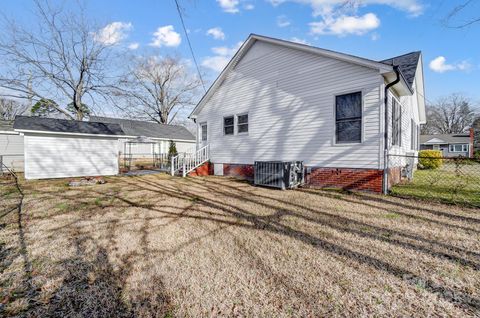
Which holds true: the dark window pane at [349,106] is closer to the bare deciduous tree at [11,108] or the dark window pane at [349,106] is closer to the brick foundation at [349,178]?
the brick foundation at [349,178]

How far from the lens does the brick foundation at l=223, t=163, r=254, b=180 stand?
1016 cm

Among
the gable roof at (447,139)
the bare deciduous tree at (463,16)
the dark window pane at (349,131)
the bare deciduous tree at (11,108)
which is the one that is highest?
the bare deciduous tree at (11,108)

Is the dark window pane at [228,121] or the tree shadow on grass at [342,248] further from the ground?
the dark window pane at [228,121]

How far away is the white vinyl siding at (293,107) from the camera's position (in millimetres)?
6770

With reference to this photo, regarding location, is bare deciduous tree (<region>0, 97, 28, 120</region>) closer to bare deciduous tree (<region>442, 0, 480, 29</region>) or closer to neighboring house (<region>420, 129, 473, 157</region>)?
bare deciduous tree (<region>442, 0, 480, 29</region>)

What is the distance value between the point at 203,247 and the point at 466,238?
13.3ft

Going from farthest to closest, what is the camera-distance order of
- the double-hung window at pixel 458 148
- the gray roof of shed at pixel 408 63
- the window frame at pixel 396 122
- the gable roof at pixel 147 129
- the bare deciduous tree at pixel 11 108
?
the double-hung window at pixel 458 148 → the bare deciduous tree at pixel 11 108 → the gable roof at pixel 147 129 → the gray roof of shed at pixel 408 63 → the window frame at pixel 396 122

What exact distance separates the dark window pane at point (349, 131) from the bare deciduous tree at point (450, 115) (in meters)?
59.8

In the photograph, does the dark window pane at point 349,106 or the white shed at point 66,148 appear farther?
the white shed at point 66,148

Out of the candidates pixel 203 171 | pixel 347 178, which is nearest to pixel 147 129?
pixel 203 171

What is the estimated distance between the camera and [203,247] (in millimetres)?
3162

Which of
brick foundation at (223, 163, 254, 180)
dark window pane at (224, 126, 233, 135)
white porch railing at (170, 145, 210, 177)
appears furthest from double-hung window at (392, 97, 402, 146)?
white porch railing at (170, 145, 210, 177)

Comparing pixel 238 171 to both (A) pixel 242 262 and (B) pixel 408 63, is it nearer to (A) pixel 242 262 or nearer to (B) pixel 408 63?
(A) pixel 242 262

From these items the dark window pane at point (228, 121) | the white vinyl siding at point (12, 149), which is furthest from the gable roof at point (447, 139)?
the white vinyl siding at point (12, 149)
